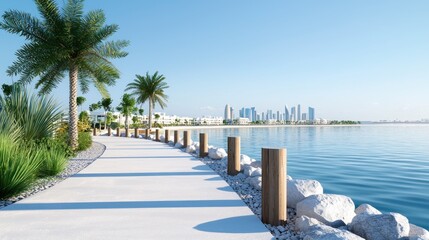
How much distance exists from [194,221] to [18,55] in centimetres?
1394

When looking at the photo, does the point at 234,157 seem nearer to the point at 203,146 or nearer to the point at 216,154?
the point at 216,154

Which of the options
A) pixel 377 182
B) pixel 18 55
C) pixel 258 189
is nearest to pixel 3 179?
pixel 258 189

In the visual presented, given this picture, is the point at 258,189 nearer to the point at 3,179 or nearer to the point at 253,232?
the point at 253,232

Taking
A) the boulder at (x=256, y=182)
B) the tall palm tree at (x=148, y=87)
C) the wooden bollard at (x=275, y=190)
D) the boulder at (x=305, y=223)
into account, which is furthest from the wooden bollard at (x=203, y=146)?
the tall palm tree at (x=148, y=87)

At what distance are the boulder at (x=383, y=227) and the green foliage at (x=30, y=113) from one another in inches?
421

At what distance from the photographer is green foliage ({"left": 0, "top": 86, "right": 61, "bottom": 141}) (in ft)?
35.9

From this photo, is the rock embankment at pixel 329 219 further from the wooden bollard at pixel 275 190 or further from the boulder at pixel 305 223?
the wooden bollard at pixel 275 190

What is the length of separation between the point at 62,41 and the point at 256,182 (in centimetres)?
1178

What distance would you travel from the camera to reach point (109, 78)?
17.1 metres

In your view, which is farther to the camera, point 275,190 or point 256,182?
point 256,182

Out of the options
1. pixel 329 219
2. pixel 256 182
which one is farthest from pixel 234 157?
pixel 329 219

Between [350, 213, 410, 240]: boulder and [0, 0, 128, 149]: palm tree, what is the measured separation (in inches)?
519

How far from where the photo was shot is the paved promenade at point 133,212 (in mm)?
3926

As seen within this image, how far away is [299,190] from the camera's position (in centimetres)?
543
